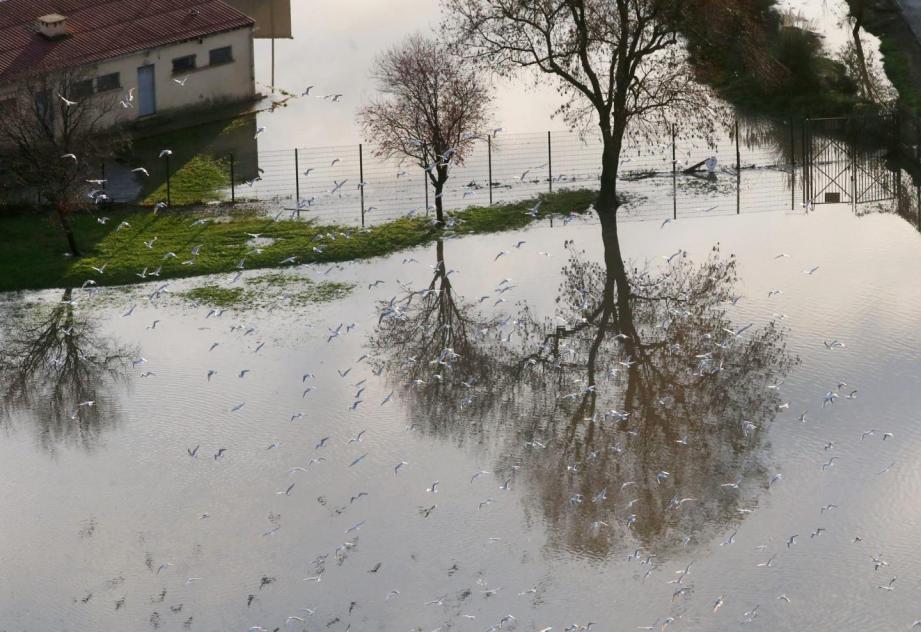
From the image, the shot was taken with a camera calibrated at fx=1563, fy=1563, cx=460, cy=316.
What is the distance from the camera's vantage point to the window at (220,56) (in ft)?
146

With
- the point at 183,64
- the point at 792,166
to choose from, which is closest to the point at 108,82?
the point at 183,64

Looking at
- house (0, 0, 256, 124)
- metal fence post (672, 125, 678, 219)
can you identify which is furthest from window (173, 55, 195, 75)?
metal fence post (672, 125, 678, 219)

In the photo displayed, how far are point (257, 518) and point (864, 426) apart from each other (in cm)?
976

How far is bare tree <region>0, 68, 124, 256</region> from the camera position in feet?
108

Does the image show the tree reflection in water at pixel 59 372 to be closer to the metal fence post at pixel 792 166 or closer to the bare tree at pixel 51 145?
the bare tree at pixel 51 145

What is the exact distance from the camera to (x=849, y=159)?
40000 mm

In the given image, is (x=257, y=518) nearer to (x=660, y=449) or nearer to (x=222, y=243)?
(x=660, y=449)

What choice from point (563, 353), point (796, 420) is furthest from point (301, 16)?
point (796, 420)

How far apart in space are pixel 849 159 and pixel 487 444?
61.8ft

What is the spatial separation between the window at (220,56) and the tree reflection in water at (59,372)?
14466 millimetres

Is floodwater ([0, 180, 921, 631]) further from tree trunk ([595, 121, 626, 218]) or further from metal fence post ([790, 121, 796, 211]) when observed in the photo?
metal fence post ([790, 121, 796, 211])

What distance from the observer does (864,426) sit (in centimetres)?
2502

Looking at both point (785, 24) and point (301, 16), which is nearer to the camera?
point (785, 24)

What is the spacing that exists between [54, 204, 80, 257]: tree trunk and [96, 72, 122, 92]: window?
8.67 meters
